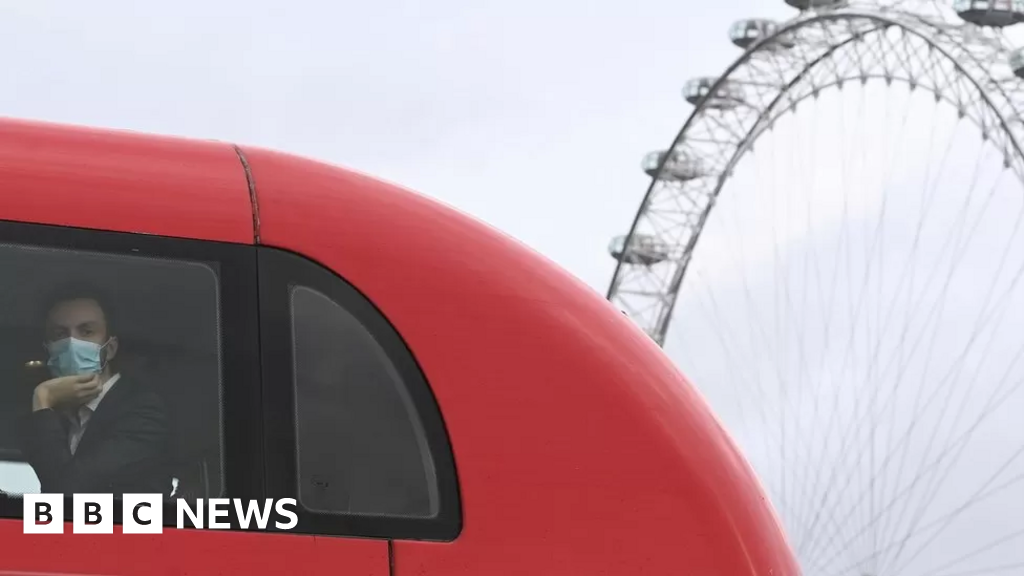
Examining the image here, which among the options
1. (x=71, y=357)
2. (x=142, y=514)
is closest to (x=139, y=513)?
(x=142, y=514)

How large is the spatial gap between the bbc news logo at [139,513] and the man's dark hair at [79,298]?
0.43 metres

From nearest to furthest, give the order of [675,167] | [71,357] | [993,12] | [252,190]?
1. [71,357]
2. [252,190]
3. [993,12]
4. [675,167]

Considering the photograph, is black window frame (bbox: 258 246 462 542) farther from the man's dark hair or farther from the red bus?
the man's dark hair

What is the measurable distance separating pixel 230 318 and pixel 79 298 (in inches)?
14.0

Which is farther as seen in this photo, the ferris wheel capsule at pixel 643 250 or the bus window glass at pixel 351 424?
the ferris wheel capsule at pixel 643 250

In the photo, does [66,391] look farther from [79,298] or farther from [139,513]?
[139,513]

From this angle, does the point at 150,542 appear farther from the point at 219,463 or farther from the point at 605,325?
the point at 605,325

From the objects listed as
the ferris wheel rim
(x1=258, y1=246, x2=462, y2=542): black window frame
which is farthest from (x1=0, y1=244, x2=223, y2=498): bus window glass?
the ferris wheel rim

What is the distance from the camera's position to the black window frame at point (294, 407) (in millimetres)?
4117

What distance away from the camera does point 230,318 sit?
13.8 feet

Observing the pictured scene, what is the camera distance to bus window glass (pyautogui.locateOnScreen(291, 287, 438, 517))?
4.18 meters

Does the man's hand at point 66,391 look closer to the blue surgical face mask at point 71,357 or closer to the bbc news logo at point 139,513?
the blue surgical face mask at point 71,357

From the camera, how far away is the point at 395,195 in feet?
15.2

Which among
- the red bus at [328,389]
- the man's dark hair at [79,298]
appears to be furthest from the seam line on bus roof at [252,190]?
the man's dark hair at [79,298]
